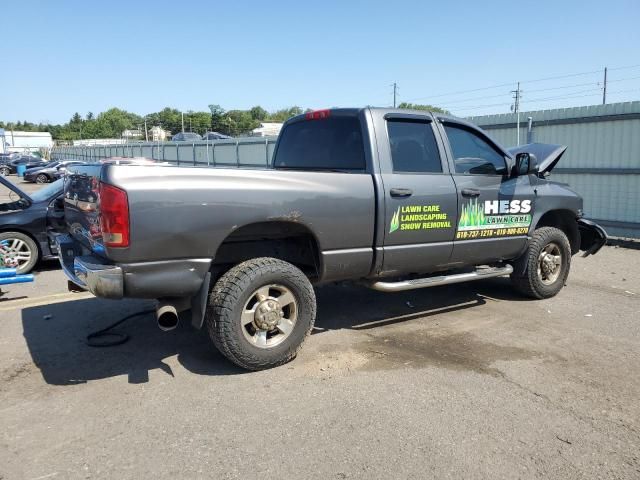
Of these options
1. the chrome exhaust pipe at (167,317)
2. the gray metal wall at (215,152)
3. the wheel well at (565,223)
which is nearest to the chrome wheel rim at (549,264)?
the wheel well at (565,223)

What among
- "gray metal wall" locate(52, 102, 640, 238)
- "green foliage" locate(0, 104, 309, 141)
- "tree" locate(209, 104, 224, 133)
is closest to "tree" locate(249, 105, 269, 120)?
"green foliage" locate(0, 104, 309, 141)

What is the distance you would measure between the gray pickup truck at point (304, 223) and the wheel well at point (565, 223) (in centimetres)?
29

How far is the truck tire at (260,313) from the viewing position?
378 centimetres

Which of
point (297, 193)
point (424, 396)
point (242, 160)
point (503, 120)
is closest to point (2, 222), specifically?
point (297, 193)

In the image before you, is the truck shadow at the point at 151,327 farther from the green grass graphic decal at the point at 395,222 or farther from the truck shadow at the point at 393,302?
the green grass graphic decal at the point at 395,222

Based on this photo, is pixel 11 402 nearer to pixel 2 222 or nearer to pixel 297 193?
pixel 297 193

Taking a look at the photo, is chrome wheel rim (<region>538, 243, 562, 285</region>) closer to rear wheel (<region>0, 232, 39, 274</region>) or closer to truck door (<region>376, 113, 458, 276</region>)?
truck door (<region>376, 113, 458, 276</region>)

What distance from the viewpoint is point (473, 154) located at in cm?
527

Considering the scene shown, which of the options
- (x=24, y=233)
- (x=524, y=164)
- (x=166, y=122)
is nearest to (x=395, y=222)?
(x=524, y=164)

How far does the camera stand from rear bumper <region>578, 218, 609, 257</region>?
6531 millimetres

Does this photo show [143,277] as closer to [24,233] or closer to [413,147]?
[413,147]

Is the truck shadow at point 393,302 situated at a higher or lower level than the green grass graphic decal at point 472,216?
lower

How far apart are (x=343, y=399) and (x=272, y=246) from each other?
1.45 m

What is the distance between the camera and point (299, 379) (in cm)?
387
